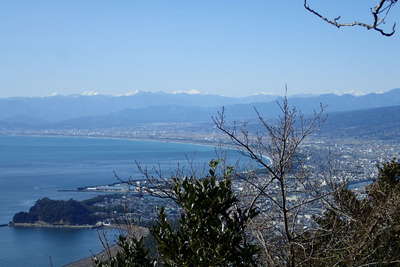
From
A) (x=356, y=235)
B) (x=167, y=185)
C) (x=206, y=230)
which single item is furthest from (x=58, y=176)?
(x=206, y=230)

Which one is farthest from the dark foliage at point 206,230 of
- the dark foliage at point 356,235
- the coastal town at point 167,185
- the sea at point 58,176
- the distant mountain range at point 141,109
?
the distant mountain range at point 141,109

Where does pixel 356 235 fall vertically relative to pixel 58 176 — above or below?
above

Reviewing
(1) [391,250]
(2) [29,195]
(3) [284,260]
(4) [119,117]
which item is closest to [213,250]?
(3) [284,260]

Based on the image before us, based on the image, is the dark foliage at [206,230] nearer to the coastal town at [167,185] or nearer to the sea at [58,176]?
the coastal town at [167,185]

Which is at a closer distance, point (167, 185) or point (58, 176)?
point (167, 185)

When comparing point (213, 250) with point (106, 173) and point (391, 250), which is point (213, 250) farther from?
point (106, 173)

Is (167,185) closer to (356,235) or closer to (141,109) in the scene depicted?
(356,235)

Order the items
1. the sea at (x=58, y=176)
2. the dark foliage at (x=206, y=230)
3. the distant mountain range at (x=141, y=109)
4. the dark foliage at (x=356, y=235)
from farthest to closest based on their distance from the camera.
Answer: the distant mountain range at (x=141, y=109), the sea at (x=58, y=176), the dark foliage at (x=356, y=235), the dark foliage at (x=206, y=230)
